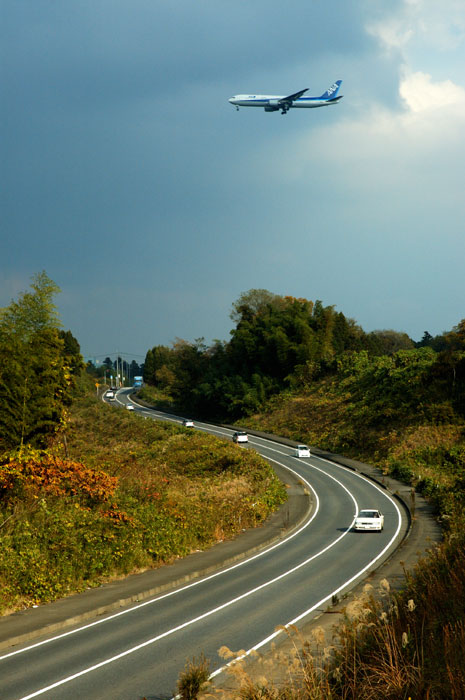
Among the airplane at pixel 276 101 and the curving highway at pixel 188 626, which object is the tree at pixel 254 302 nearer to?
Answer: the airplane at pixel 276 101

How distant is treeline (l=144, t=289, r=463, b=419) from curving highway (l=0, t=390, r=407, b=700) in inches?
2336

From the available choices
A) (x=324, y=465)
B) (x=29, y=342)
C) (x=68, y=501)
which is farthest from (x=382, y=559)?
(x=324, y=465)

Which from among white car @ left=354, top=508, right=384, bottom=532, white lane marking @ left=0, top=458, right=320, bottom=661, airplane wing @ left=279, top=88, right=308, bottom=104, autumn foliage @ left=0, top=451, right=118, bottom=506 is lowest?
white car @ left=354, top=508, right=384, bottom=532

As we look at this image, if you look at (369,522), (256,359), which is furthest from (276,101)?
(369,522)

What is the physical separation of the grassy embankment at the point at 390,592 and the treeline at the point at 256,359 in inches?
136

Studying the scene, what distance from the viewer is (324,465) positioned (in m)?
59.8

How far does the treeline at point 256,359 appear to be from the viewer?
89812 millimetres

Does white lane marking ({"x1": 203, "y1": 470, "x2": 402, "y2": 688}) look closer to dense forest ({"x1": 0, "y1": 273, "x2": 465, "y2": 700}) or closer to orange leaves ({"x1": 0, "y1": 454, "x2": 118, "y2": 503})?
dense forest ({"x1": 0, "y1": 273, "x2": 465, "y2": 700})

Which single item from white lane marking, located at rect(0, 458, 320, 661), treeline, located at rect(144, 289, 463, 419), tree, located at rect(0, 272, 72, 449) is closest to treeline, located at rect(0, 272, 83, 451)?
tree, located at rect(0, 272, 72, 449)

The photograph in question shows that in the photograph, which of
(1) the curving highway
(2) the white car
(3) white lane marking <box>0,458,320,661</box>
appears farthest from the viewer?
(2) the white car

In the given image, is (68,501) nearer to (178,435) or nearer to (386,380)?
(178,435)

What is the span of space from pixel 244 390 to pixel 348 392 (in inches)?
577

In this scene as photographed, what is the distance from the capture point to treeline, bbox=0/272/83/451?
28.2m

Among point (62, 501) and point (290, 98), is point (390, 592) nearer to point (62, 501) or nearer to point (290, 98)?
point (62, 501)
